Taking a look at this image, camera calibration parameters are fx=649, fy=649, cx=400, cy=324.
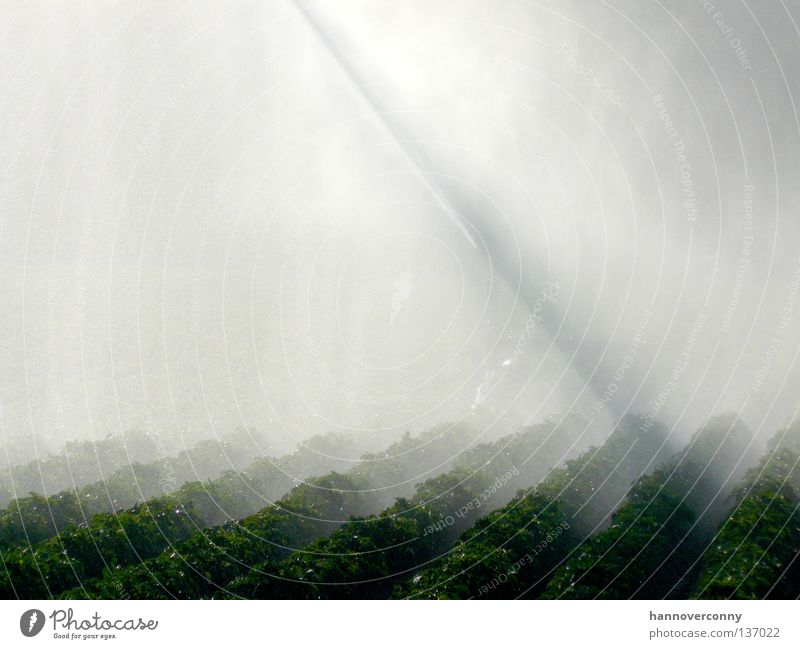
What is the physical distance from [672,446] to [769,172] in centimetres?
2409

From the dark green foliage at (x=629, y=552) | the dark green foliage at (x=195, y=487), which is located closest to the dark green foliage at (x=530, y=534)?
the dark green foliage at (x=629, y=552)

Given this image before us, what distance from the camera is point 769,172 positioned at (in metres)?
50.9

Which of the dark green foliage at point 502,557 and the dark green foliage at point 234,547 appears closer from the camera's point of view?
the dark green foliage at point 234,547

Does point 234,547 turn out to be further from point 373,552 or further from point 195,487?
point 195,487

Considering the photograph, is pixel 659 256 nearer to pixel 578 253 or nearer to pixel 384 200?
pixel 578 253

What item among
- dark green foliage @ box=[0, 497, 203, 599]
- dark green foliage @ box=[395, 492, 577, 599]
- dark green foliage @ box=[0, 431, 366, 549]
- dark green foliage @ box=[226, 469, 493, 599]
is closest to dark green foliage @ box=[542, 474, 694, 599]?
dark green foliage @ box=[395, 492, 577, 599]

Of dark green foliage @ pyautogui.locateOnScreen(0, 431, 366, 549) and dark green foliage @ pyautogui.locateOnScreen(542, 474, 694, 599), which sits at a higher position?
dark green foliage @ pyautogui.locateOnScreen(0, 431, 366, 549)

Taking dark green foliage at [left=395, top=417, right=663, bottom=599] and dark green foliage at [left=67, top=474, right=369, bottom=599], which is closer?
dark green foliage at [left=67, top=474, right=369, bottom=599]

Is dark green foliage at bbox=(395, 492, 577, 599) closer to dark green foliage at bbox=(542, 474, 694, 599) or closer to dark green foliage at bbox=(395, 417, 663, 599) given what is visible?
dark green foliage at bbox=(395, 417, 663, 599)

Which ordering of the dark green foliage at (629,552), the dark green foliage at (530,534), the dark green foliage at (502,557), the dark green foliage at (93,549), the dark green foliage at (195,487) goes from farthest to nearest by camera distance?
1. the dark green foliage at (195,487)
2. the dark green foliage at (530,534)
3. the dark green foliage at (93,549)
4. the dark green foliage at (502,557)
5. the dark green foliage at (629,552)

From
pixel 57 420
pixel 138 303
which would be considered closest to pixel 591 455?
pixel 138 303

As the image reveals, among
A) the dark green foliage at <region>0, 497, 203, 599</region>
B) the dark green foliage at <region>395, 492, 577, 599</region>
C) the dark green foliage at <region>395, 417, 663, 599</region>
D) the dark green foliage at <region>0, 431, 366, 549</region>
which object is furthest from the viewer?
the dark green foliage at <region>0, 431, 366, 549</region>

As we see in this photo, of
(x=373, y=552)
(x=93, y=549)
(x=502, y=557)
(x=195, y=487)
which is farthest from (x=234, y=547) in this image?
(x=502, y=557)

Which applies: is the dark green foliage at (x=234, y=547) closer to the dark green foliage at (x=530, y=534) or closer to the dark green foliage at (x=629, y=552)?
the dark green foliage at (x=530, y=534)
